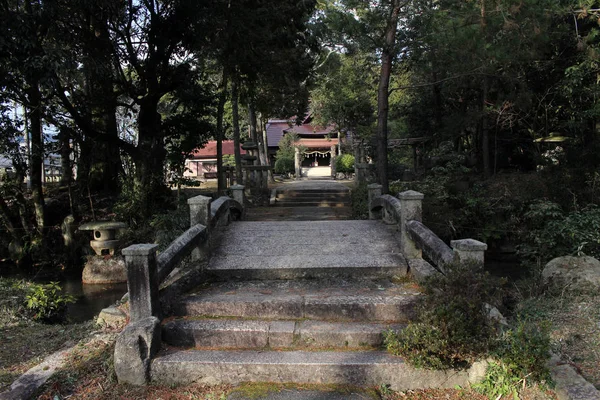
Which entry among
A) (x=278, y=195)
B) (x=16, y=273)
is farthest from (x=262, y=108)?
(x=16, y=273)

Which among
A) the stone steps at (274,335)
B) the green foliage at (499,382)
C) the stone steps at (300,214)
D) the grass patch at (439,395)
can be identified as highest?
the stone steps at (300,214)

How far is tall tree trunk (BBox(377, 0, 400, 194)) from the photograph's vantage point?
11.2m

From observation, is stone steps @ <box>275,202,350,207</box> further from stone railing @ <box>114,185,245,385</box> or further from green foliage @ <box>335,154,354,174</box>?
green foliage @ <box>335,154,354,174</box>

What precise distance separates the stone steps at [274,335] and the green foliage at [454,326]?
1.17 ft

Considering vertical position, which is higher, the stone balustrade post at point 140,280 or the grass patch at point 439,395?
the stone balustrade post at point 140,280

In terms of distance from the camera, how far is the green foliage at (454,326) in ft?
11.6

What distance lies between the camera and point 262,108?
19.8m

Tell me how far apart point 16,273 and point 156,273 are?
1037 centimetres

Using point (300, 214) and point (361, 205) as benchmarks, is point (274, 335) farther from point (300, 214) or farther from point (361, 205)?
point (300, 214)

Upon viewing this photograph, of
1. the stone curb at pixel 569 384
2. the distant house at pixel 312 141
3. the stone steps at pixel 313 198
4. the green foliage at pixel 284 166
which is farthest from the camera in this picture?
the distant house at pixel 312 141

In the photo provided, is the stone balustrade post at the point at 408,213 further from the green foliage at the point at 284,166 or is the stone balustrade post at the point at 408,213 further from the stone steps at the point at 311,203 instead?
the green foliage at the point at 284,166

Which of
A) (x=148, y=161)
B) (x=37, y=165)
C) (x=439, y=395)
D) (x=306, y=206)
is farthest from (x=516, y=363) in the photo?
(x=37, y=165)

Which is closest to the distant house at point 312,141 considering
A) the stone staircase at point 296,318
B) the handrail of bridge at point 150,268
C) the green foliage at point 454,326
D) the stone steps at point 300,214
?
the stone steps at point 300,214

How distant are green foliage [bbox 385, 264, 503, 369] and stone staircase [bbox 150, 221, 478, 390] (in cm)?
15
